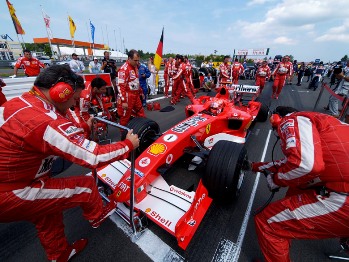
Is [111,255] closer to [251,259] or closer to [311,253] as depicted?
[251,259]

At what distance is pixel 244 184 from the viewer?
300cm

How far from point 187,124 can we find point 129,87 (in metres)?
1.89

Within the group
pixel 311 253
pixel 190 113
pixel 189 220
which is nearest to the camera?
pixel 189 220

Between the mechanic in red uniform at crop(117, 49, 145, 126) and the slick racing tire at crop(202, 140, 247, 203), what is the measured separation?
263cm

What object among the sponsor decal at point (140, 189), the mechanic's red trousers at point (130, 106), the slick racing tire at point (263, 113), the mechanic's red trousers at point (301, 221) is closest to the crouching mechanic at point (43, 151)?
the sponsor decal at point (140, 189)

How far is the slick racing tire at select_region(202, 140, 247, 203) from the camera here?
2145mm

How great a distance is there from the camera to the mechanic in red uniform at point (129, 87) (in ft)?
13.5

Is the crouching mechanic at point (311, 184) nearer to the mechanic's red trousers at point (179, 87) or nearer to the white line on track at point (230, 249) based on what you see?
the white line on track at point (230, 249)

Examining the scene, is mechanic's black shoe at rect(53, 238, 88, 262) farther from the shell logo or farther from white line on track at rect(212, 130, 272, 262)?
white line on track at rect(212, 130, 272, 262)

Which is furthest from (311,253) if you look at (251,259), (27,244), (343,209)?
(27,244)

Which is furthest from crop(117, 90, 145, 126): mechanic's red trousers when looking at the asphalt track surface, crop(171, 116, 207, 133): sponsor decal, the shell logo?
the asphalt track surface

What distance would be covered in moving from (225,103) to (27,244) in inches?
145

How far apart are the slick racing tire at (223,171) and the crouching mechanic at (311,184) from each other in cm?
56

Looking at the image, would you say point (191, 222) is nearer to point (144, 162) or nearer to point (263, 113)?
point (144, 162)
